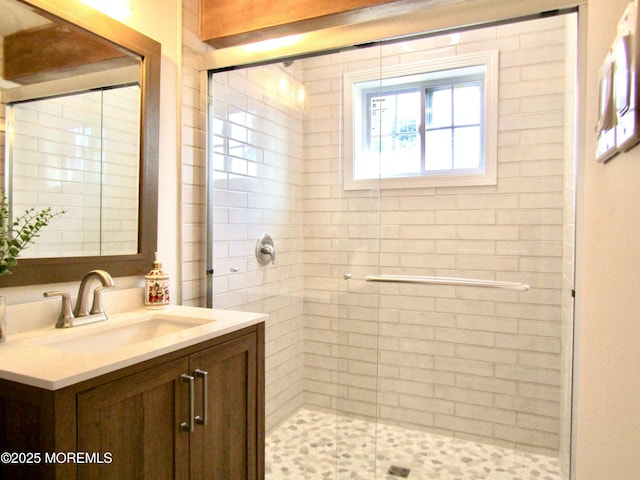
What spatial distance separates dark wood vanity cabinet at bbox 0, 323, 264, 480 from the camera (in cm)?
92

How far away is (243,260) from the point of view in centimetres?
234

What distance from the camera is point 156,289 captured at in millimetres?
1681

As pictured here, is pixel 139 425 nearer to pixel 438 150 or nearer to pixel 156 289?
pixel 156 289

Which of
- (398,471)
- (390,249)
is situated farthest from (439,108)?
(398,471)

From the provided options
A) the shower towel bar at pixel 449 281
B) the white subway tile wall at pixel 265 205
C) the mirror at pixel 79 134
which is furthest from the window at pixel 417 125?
the mirror at pixel 79 134

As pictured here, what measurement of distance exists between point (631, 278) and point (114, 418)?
1.10 meters

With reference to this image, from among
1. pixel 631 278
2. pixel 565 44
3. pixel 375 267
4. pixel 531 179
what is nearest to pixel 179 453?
pixel 631 278

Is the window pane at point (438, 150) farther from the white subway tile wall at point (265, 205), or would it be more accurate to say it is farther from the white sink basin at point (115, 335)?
the white sink basin at point (115, 335)

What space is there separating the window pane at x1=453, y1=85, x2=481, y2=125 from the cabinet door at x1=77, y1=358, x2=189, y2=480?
2.17 metres

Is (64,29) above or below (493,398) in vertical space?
above

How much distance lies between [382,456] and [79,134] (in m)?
2.13

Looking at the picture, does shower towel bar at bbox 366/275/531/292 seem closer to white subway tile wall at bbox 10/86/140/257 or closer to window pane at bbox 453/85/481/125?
window pane at bbox 453/85/481/125

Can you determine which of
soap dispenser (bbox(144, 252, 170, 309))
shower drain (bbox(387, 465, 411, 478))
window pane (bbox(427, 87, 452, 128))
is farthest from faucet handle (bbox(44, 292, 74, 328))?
window pane (bbox(427, 87, 452, 128))

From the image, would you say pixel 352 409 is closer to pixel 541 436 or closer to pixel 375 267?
pixel 375 267
